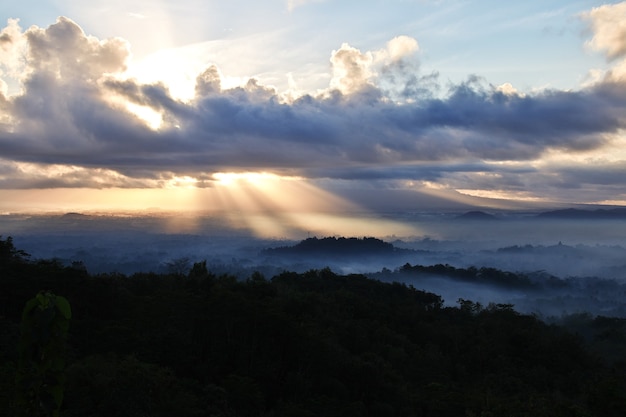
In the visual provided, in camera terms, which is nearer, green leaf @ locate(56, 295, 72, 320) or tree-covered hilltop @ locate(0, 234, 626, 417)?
green leaf @ locate(56, 295, 72, 320)

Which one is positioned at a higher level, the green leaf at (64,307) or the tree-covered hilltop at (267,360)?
the green leaf at (64,307)

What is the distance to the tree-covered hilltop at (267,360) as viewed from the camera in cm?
1817

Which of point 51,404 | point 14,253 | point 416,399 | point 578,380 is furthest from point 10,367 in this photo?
point 578,380

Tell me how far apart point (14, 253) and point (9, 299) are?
11.6 meters

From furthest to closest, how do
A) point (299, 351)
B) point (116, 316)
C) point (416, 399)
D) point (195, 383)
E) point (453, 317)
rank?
point (453, 317), point (116, 316), point (299, 351), point (416, 399), point (195, 383)

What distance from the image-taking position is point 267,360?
28438 mm

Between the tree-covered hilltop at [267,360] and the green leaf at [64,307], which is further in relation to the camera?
the tree-covered hilltop at [267,360]

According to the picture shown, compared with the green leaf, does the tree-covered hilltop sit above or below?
below

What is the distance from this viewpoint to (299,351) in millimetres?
29500

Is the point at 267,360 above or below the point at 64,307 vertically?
below

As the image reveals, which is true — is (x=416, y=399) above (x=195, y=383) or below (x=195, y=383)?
below

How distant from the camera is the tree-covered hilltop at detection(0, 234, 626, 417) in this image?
18.2 meters

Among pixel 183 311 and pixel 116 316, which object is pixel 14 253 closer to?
pixel 116 316

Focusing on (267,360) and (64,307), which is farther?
(267,360)
